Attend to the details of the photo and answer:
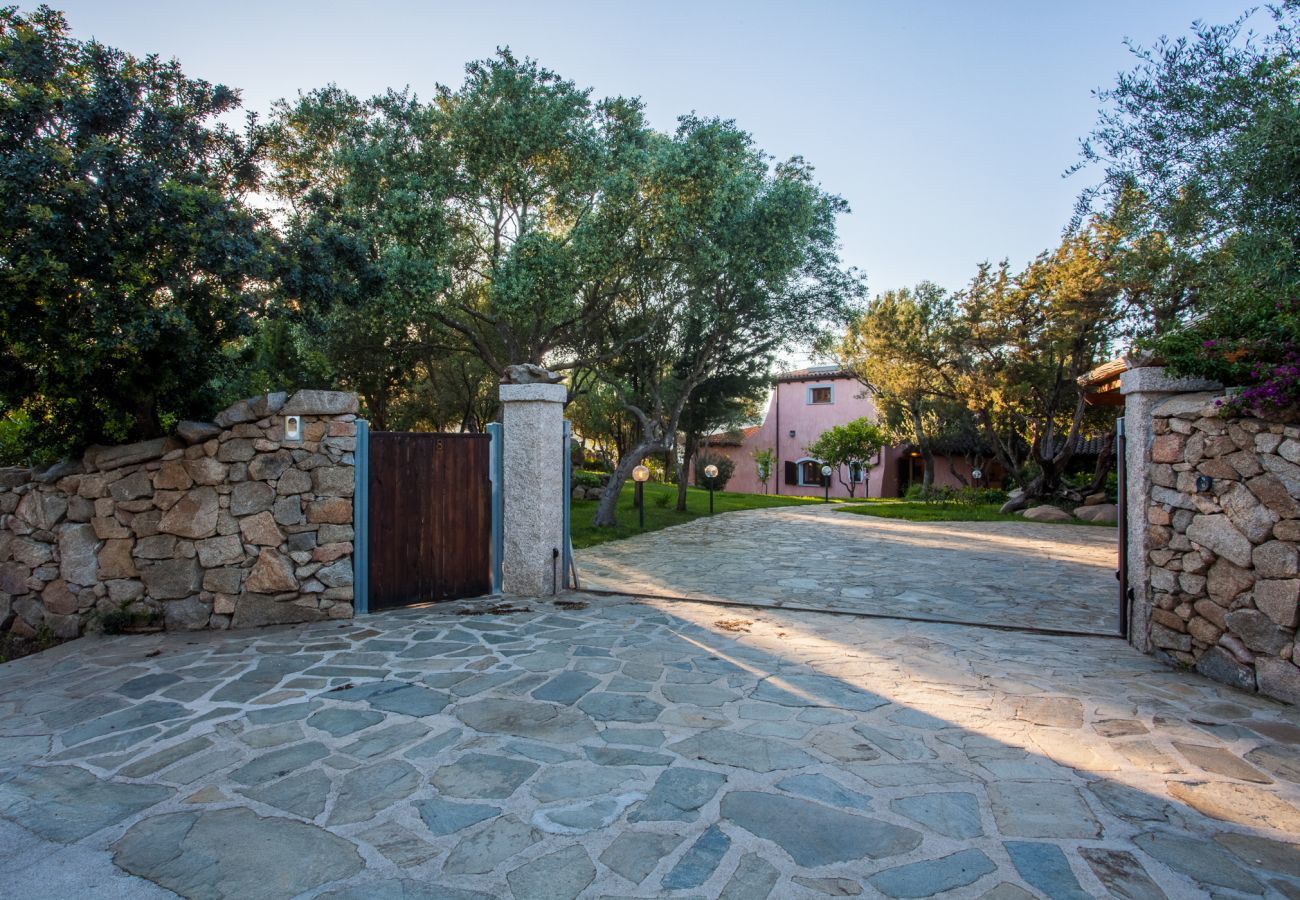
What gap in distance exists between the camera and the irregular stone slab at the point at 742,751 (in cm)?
311

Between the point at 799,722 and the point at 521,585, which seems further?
the point at 521,585

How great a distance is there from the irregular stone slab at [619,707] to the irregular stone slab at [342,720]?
1.20 m

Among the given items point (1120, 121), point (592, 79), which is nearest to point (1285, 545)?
point (1120, 121)

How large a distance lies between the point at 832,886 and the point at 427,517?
5.19 m

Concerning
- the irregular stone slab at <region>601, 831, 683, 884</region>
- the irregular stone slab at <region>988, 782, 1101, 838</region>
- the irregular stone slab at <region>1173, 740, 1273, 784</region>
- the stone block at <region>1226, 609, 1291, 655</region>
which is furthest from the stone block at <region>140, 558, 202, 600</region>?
the stone block at <region>1226, 609, 1291, 655</region>

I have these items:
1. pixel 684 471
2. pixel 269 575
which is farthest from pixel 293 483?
pixel 684 471

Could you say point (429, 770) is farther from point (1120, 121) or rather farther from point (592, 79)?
point (592, 79)

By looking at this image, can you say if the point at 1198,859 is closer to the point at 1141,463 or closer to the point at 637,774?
the point at 637,774

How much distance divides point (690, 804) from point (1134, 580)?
4.35 m

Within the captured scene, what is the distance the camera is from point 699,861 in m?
2.38

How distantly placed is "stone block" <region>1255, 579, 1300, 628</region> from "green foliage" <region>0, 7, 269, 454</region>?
781cm

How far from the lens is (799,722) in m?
3.61

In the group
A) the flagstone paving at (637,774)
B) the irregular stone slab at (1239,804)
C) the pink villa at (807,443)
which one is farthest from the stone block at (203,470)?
the pink villa at (807,443)

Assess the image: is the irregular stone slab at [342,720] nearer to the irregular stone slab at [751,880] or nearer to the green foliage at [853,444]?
the irregular stone slab at [751,880]
